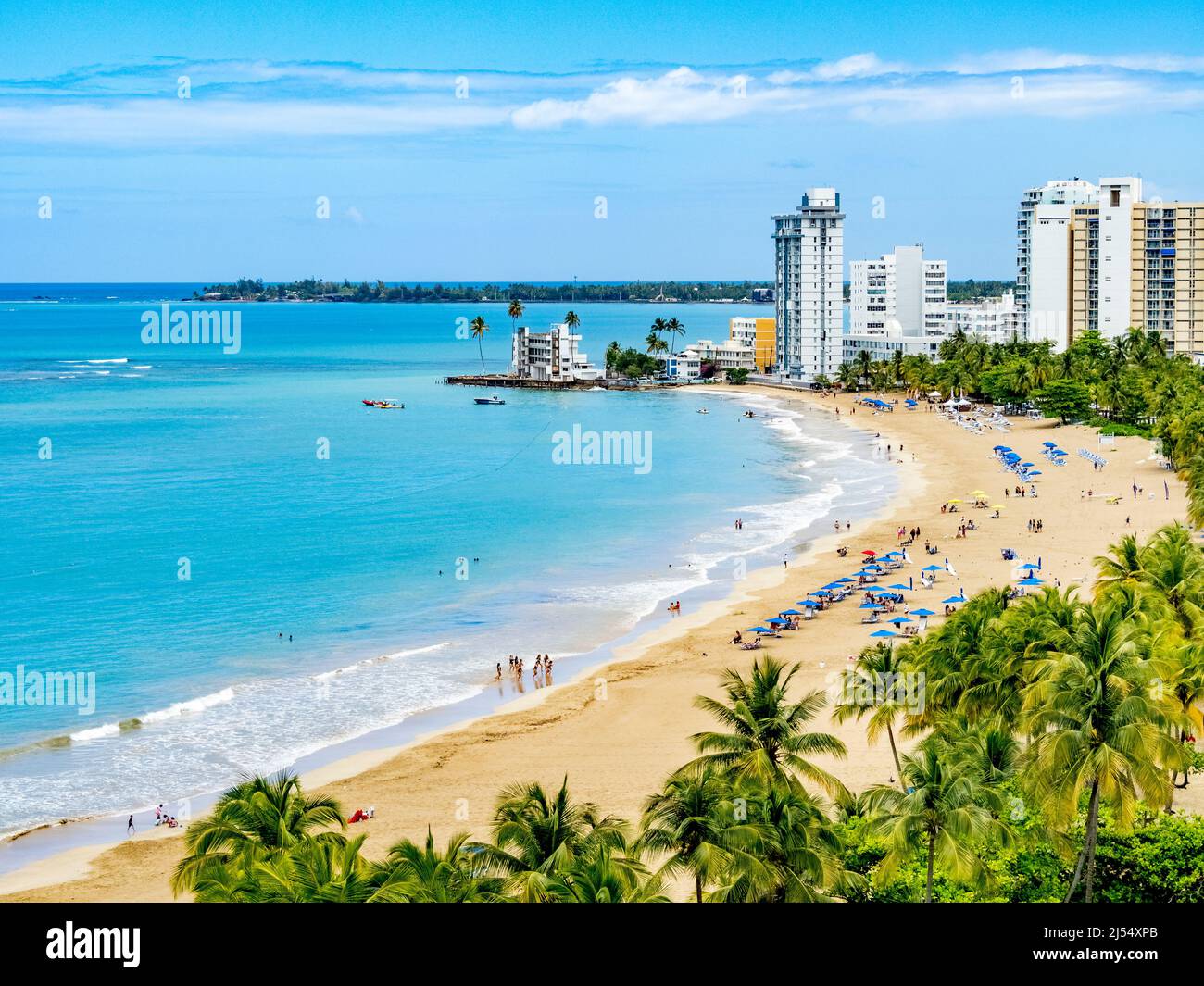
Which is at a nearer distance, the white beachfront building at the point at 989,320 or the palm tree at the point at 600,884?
the palm tree at the point at 600,884

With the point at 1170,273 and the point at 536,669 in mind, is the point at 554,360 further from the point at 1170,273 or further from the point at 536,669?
the point at 536,669

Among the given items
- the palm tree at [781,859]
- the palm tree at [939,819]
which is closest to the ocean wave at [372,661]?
the palm tree at [939,819]

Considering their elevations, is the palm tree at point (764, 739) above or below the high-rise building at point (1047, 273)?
below

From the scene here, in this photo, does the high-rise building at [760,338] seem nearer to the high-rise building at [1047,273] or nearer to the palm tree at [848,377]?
the palm tree at [848,377]

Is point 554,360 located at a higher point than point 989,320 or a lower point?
lower

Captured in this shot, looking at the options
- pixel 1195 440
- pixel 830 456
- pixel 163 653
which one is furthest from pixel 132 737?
pixel 830 456

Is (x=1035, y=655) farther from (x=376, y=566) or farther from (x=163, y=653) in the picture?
(x=376, y=566)

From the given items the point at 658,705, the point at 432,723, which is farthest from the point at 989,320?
the point at 432,723
